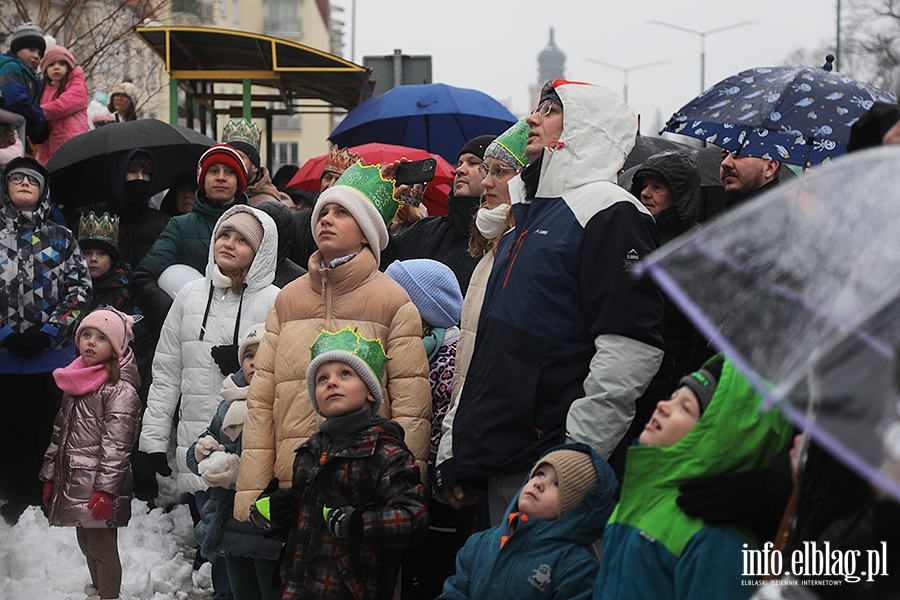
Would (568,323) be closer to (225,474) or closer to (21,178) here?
(225,474)

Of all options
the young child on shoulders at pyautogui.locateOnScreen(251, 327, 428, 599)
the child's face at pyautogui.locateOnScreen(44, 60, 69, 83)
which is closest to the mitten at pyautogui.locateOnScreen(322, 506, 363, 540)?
the young child on shoulders at pyautogui.locateOnScreen(251, 327, 428, 599)

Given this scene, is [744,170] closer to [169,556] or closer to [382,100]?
[169,556]

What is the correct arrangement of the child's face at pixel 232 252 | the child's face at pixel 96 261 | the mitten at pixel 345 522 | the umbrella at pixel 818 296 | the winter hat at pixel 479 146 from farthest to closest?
1. the child's face at pixel 96 261
2. the winter hat at pixel 479 146
3. the child's face at pixel 232 252
4. the mitten at pixel 345 522
5. the umbrella at pixel 818 296

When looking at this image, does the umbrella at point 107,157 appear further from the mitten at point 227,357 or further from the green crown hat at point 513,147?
the green crown hat at point 513,147

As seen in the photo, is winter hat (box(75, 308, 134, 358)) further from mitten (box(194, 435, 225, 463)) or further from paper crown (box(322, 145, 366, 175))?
paper crown (box(322, 145, 366, 175))

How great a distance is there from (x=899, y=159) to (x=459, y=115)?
10.0 meters

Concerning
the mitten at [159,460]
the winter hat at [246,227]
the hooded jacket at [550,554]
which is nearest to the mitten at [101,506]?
the mitten at [159,460]

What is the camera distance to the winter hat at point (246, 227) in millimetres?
5527

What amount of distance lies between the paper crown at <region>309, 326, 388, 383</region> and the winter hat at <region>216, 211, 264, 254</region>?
1.36m

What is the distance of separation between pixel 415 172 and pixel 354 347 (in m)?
2.33

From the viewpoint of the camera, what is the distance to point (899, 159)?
1678 millimetres

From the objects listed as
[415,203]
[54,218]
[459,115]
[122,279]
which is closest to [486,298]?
[415,203]

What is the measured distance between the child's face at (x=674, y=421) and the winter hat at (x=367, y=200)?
2.27 m

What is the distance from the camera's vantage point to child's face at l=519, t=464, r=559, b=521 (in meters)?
3.47
